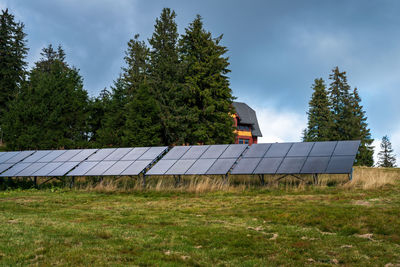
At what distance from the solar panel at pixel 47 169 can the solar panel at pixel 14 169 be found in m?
1.61

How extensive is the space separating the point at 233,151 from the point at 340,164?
6166mm

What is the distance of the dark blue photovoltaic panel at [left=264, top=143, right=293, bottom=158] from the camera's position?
64.1ft

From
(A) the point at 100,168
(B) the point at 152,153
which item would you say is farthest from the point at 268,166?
(A) the point at 100,168

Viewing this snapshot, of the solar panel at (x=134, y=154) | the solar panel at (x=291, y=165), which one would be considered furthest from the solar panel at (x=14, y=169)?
Answer: the solar panel at (x=291, y=165)

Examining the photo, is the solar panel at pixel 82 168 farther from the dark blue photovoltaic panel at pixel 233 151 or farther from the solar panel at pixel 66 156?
the dark blue photovoltaic panel at pixel 233 151

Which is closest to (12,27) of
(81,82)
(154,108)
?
(81,82)

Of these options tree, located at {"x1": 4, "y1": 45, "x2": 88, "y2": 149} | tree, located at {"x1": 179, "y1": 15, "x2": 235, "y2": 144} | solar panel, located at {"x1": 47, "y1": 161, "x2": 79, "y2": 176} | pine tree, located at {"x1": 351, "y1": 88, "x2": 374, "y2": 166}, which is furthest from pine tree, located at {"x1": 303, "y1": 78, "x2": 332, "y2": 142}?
solar panel, located at {"x1": 47, "y1": 161, "x2": 79, "y2": 176}

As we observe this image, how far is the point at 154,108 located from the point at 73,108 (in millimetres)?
12229

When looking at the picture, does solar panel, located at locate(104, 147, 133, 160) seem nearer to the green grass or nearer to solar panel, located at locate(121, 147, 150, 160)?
solar panel, located at locate(121, 147, 150, 160)

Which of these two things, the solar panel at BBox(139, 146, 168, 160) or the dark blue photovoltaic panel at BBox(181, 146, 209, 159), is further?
the solar panel at BBox(139, 146, 168, 160)

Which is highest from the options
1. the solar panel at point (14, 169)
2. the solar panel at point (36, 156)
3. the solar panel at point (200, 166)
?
the solar panel at point (36, 156)

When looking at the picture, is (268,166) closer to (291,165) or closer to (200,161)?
(291,165)

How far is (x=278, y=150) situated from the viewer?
20.2 m

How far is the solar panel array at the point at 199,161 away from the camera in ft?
62.0
